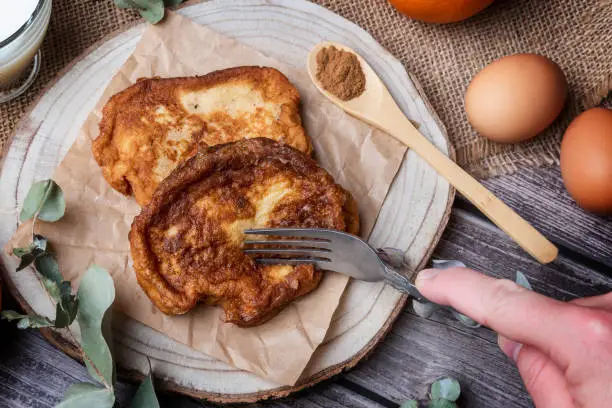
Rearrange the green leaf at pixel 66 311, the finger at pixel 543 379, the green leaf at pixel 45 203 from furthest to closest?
1. the green leaf at pixel 45 203
2. the green leaf at pixel 66 311
3. the finger at pixel 543 379

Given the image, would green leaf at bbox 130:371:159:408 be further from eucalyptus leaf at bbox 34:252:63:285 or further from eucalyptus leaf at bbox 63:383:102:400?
eucalyptus leaf at bbox 34:252:63:285

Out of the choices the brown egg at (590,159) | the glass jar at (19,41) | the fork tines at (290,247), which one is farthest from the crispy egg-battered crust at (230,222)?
the brown egg at (590,159)

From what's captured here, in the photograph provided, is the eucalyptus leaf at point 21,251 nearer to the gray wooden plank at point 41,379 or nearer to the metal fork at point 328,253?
the gray wooden plank at point 41,379

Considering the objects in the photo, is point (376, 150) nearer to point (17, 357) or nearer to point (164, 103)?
point (164, 103)

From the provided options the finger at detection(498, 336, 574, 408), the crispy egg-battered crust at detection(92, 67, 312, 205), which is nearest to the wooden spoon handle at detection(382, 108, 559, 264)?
the crispy egg-battered crust at detection(92, 67, 312, 205)

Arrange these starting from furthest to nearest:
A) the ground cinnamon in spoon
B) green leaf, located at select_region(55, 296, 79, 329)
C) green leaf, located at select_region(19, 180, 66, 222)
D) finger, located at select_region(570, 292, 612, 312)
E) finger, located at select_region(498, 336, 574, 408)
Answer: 1. the ground cinnamon in spoon
2. green leaf, located at select_region(19, 180, 66, 222)
3. green leaf, located at select_region(55, 296, 79, 329)
4. finger, located at select_region(570, 292, 612, 312)
5. finger, located at select_region(498, 336, 574, 408)

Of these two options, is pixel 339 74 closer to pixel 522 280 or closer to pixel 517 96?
pixel 517 96

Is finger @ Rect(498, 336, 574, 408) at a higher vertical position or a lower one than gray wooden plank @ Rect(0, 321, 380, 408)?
higher
